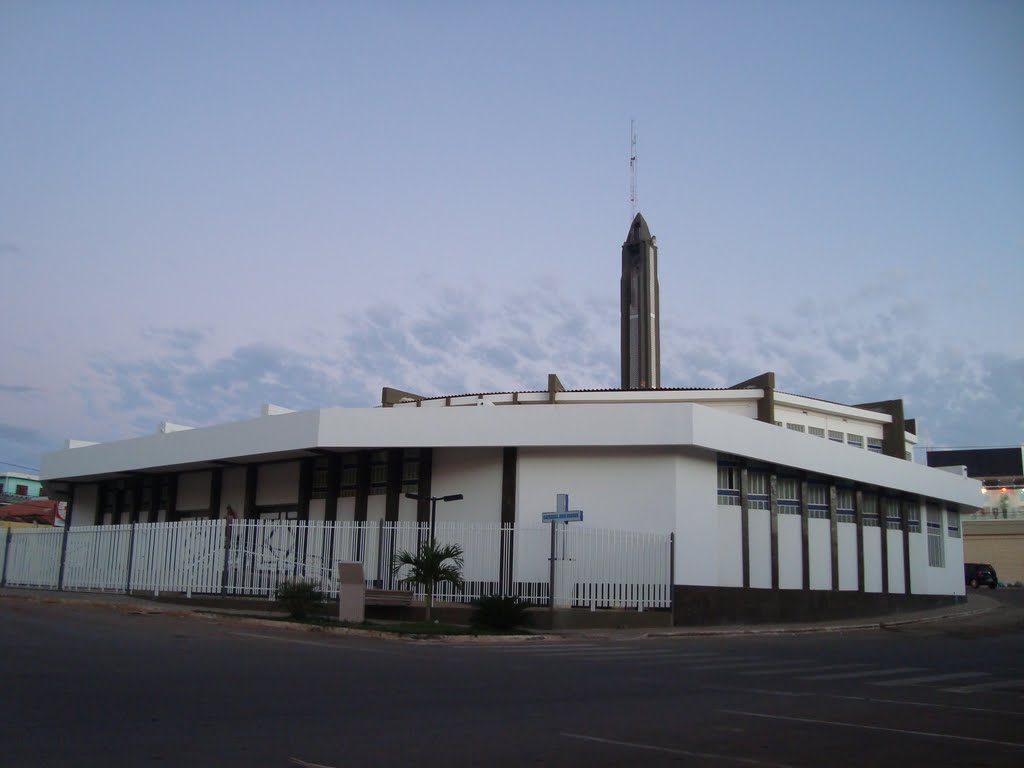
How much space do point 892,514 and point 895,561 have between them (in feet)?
5.90

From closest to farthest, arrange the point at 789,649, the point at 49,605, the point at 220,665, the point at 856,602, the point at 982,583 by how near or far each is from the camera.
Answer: the point at 220,665 < the point at 789,649 < the point at 49,605 < the point at 856,602 < the point at 982,583

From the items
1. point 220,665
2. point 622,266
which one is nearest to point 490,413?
point 220,665

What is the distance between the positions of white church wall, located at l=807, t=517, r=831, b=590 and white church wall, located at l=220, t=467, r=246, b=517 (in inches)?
816

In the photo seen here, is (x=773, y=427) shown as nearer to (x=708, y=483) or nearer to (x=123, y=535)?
(x=708, y=483)

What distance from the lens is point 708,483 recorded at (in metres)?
29.3

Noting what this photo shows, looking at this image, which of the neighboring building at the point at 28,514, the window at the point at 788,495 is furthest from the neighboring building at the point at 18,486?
the window at the point at 788,495

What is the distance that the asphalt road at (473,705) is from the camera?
729cm

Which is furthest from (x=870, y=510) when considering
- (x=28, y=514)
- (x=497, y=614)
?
(x=28, y=514)

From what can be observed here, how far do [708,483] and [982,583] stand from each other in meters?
34.5

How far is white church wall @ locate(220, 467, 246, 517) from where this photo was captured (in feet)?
120

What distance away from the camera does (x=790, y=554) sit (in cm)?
3194

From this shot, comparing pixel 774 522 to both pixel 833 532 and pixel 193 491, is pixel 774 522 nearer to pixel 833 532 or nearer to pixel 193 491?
pixel 833 532

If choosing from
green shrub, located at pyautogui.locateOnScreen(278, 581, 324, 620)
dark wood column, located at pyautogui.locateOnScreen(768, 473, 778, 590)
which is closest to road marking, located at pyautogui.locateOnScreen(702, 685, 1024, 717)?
green shrub, located at pyautogui.locateOnScreen(278, 581, 324, 620)

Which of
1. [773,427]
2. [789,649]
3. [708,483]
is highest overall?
[773,427]
